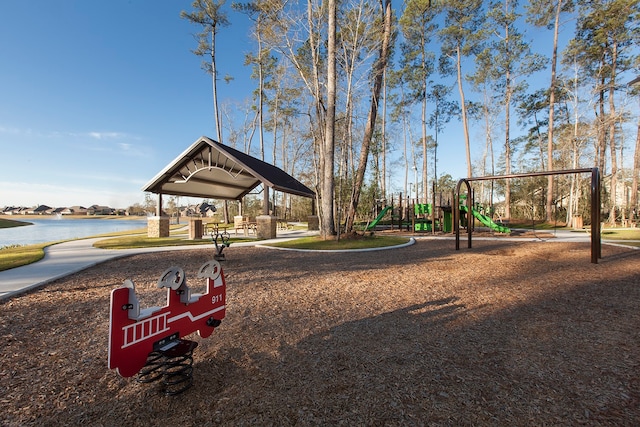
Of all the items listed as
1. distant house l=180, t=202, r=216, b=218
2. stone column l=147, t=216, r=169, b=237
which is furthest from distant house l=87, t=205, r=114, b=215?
stone column l=147, t=216, r=169, b=237

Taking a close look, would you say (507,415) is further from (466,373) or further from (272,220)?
(272,220)

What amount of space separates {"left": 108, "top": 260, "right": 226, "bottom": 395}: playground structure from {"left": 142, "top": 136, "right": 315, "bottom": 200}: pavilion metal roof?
30.6 feet

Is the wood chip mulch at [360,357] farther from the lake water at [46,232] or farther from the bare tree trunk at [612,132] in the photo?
the bare tree trunk at [612,132]

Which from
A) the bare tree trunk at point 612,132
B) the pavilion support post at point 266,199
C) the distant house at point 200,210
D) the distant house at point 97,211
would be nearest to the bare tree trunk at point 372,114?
the pavilion support post at point 266,199

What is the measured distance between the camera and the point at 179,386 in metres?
2.23

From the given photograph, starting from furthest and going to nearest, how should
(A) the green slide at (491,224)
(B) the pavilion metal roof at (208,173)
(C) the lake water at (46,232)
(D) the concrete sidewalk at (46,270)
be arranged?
(C) the lake water at (46,232) → (A) the green slide at (491,224) → (B) the pavilion metal roof at (208,173) → (D) the concrete sidewalk at (46,270)

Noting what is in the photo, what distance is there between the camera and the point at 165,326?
221cm

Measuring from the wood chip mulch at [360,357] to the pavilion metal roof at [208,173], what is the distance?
7.68 meters

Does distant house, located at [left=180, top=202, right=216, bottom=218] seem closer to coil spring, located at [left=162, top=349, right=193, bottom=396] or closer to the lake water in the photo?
the lake water

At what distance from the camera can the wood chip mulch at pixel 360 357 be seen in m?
1.91

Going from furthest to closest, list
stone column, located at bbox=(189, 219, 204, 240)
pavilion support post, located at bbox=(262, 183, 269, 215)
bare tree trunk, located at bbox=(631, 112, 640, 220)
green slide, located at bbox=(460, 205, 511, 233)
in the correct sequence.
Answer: bare tree trunk, located at bbox=(631, 112, 640, 220) → green slide, located at bbox=(460, 205, 511, 233) → stone column, located at bbox=(189, 219, 204, 240) → pavilion support post, located at bbox=(262, 183, 269, 215)

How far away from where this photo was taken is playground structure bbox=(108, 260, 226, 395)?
189 cm

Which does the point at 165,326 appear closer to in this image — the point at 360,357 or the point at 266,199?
the point at 360,357

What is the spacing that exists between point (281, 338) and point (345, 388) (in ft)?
3.61
